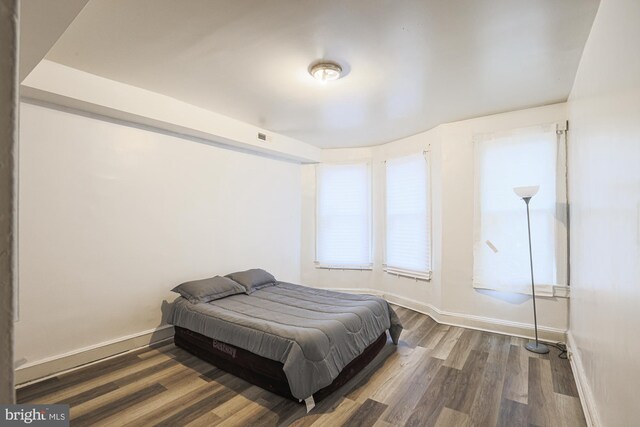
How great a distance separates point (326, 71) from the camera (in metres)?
2.53

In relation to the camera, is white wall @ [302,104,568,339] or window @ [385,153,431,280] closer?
white wall @ [302,104,568,339]

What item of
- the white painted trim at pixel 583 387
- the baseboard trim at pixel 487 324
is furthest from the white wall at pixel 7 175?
the baseboard trim at pixel 487 324

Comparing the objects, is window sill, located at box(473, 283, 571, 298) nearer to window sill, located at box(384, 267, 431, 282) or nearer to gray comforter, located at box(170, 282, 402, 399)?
window sill, located at box(384, 267, 431, 282)

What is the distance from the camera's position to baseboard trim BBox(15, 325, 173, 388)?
2.53 m

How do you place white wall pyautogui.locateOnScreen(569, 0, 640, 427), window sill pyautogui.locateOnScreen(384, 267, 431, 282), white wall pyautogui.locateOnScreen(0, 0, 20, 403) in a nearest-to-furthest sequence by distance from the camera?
white wall pyautogui.locateOnScreen(0, 0, 20, 403)
white wall pyautogui.locateOnScreen(569, 0, 640, 427)
window sill pyautogui.locateOnScreen(384, 267, 431, 282)

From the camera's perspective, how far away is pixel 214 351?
2840 mm

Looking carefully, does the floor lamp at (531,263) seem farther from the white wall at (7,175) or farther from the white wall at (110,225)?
the white wall at (7,175)

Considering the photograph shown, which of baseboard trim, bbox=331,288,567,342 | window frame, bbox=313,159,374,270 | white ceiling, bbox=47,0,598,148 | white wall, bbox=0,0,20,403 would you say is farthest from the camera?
window frame, bbox=313,159,374,270

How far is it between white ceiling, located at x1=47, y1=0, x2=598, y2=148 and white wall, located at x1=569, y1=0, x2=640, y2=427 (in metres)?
0.42

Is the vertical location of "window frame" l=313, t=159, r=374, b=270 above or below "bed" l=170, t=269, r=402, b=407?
above

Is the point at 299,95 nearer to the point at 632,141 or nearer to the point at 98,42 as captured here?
the point at 98,42

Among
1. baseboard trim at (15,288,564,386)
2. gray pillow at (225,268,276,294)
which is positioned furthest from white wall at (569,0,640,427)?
gray pillow at (225,268,276,294)

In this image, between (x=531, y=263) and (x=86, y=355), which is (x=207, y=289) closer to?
(x=86, y=355)

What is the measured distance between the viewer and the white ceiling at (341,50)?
6.25 ft
